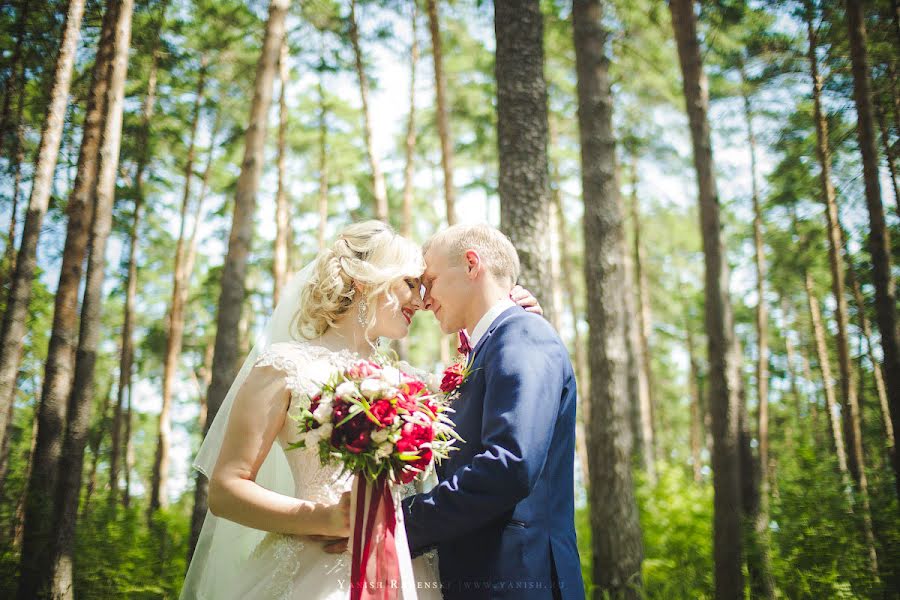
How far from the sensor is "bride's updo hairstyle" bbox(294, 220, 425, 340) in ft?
9.73

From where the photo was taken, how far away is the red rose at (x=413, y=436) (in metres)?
2.20

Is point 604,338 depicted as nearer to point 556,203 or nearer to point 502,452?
point 502,452

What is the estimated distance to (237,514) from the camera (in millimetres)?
2492

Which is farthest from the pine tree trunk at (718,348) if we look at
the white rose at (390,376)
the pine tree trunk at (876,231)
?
the white rose at (390,376)

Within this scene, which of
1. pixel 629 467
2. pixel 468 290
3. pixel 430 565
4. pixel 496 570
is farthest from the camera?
pixel 629 467

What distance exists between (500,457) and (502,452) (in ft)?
0.07

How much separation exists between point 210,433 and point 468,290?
5.12ft

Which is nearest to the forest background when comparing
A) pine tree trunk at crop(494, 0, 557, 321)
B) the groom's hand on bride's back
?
pine tree trunk at crop(494, 0, 557, 321)

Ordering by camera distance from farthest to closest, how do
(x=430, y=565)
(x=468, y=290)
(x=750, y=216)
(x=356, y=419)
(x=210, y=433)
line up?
1. (x=750, y=216)
2. (x=210, y=433)
3. (x=468, y=290)
4. (x=430, y=565)
5. (x=356, y=419)

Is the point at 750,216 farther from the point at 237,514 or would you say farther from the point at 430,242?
the point at 237,514

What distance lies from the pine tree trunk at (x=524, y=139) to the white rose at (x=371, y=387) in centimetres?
272

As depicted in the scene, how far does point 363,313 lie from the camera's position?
304 centimetres

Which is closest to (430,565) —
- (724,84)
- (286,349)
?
(286,349)

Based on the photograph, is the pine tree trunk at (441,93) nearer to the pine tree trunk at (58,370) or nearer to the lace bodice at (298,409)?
the pine tree trunk at (58,370)
